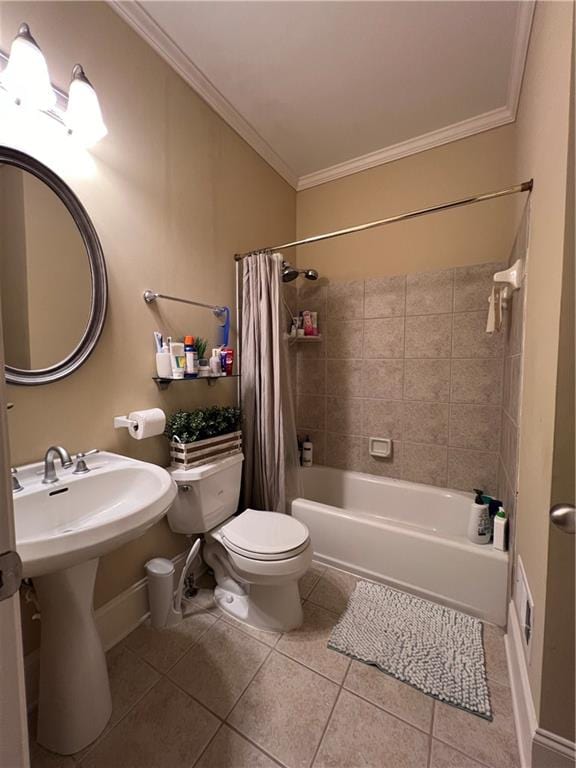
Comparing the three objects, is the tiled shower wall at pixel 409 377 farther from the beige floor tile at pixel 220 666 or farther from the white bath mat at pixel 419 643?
the beige floor tile at pixel 220 666

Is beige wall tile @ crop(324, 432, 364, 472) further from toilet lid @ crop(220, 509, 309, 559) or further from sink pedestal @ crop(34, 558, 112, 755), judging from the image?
sink pedestal @ crop(34, 558, 112, 755)

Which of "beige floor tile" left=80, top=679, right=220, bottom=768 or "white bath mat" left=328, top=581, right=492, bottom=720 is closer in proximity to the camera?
"beige floor tile" left=80, top=679, right=220, bottom=768

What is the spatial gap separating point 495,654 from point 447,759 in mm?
496

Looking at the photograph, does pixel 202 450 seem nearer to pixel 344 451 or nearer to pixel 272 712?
pixel 272 712

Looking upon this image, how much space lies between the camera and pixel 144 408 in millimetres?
1416

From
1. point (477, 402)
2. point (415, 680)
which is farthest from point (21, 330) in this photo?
point (477, 402)

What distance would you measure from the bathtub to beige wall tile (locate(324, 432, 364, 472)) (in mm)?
61

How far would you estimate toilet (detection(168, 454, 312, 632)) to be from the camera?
129 cm

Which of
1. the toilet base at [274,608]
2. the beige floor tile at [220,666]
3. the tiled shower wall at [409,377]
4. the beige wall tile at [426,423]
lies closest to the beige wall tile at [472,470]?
the tiled shower wall at [409,377]

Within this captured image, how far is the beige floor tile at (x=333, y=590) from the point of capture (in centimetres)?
152

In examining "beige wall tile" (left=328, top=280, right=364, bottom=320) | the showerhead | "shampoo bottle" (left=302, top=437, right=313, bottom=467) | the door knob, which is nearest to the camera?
the door knob

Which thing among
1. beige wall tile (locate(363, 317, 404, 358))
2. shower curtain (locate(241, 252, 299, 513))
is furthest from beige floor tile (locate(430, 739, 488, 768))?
beige wall tile (locate(363, 317, 404, 358))

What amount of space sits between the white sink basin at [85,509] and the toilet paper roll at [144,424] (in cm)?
11

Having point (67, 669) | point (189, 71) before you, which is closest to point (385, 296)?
point (189, 71)
